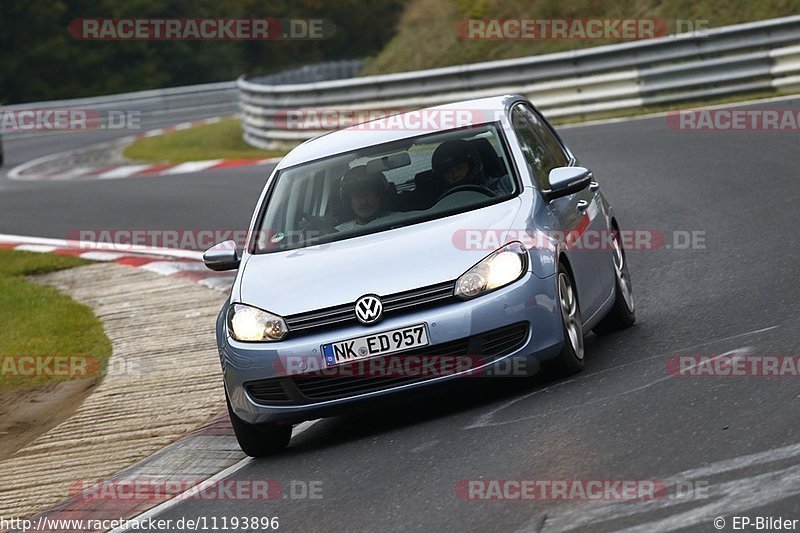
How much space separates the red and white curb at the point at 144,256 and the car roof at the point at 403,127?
393 cm

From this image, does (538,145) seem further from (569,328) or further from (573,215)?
(569,328)

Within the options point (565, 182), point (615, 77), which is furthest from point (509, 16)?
point (565, 182)

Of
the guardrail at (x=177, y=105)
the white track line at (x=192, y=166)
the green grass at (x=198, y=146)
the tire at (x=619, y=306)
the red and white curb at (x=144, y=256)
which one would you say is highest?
the tire at (x=619, y=306)

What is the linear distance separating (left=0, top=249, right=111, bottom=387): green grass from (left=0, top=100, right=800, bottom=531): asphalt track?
138 inches

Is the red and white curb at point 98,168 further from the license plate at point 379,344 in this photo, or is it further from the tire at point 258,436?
the license plate at point 379,344

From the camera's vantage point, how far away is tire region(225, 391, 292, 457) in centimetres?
777

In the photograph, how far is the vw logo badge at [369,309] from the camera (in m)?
7.32

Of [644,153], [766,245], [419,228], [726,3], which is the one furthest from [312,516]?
[726,3]

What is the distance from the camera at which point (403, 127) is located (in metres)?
9.01

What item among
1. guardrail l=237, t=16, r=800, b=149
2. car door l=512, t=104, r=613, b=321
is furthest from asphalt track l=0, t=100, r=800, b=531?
guardrail l=237, t=16, r=800, b=149

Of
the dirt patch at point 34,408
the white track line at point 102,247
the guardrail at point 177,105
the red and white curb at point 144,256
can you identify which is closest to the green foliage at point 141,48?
the guardrail at point 177,105

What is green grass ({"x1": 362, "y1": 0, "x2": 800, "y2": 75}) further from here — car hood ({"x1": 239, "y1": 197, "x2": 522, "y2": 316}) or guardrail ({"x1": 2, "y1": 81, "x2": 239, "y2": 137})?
car hood ({"x1": 239, "y1": 197, "x2": 522, "y2": 316})

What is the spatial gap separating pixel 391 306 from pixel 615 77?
15.5m

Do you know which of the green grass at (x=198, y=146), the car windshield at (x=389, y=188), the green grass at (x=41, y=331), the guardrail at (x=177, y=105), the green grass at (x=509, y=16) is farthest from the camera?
the guardrail at (x=177, y=105)
